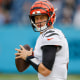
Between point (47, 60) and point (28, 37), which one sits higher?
point (28, 37)

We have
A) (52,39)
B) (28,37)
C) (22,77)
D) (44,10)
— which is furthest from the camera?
(28,37)

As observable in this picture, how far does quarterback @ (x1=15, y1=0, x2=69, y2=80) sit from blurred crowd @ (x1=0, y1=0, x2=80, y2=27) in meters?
6.21

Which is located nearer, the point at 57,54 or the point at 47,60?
the point at 47,60

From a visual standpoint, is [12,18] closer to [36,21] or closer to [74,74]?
[74,74]

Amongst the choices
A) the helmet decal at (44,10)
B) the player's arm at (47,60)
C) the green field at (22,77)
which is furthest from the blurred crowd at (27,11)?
the player's arm at (47,60)

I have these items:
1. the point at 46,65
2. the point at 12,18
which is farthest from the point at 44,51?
the point at 12,18

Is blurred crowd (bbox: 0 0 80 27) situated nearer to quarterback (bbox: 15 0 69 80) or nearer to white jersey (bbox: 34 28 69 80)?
quarterback (bbox: 15 0 69 80)

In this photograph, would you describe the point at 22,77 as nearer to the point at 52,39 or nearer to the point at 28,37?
the point at 28,37

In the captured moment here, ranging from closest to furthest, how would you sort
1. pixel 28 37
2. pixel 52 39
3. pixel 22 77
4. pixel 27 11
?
1. pixel 52 39
2. pixel 22 77
3. pixel 28 37
4. pixel 27 11

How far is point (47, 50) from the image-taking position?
14.0 feet

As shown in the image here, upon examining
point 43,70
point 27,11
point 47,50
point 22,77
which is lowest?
point 22,77

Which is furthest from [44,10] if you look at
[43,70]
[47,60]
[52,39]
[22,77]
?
[22,77]

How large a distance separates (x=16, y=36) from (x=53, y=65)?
590cm

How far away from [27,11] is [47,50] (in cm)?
727
